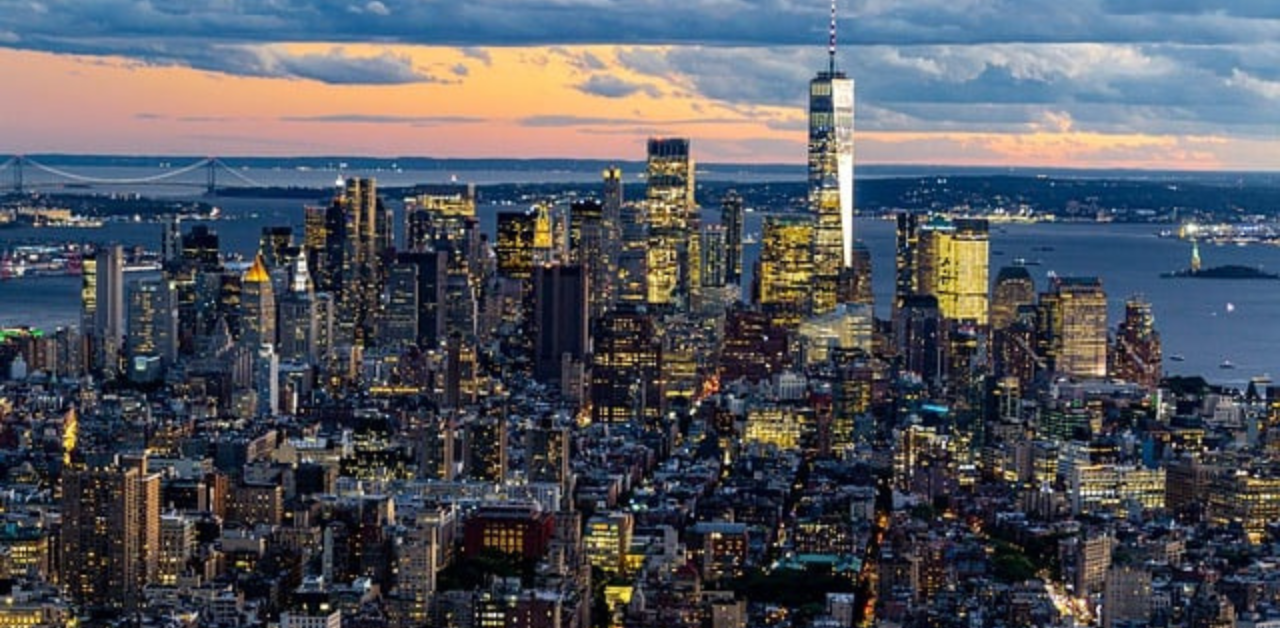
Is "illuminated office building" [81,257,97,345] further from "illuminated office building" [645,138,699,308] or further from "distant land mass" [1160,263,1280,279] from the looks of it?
"distant land mass" [1160,263,1280,279]

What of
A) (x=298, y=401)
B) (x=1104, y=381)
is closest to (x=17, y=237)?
(x=298, y=401)

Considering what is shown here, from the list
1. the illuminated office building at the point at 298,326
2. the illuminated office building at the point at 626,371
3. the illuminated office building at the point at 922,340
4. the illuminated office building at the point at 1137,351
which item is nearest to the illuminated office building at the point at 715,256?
the illuminated office building at the point at 922,340

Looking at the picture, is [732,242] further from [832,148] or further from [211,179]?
[211,179]

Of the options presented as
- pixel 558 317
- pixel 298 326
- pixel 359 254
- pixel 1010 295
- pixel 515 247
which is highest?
pixel 515 247

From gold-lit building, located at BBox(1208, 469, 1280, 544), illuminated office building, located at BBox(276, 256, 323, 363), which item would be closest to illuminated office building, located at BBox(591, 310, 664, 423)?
illuminated office building, located at BBox(276, 256, 323, 363)

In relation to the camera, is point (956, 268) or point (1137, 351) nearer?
point (1137, 351)

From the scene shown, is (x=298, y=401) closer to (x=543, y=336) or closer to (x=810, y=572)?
(x=543, y=336)

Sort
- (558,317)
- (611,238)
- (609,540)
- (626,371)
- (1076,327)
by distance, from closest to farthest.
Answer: (609,540) → (626,371) → (1076,327) → (558,317) → (611,238)

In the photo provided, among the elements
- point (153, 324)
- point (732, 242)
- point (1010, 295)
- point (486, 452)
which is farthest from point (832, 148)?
point (486, 452)
